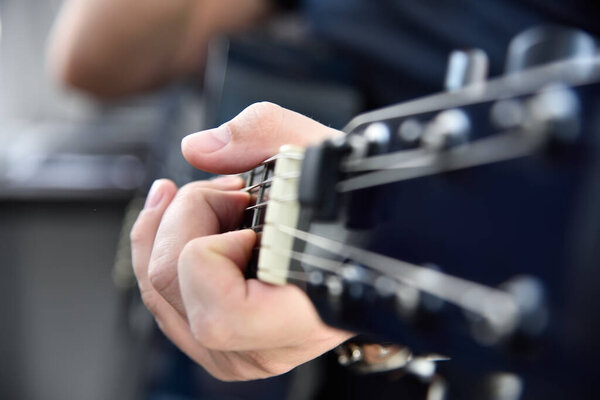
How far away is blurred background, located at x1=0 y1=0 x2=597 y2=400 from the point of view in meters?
0.59

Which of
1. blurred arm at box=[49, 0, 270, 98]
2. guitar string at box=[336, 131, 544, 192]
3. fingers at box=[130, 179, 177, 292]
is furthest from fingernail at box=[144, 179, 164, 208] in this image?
blurred arm at box=[49, 0, 270, 98]

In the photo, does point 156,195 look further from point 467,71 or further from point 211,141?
point 467,71

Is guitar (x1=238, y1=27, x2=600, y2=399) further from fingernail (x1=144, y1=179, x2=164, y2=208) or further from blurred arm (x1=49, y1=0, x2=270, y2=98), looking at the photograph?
blurred arm (x1=49, y1=0, x2=270, y2=98)

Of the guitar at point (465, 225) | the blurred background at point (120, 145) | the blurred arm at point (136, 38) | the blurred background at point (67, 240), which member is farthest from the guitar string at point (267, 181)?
the blurred background at point (67, 240)

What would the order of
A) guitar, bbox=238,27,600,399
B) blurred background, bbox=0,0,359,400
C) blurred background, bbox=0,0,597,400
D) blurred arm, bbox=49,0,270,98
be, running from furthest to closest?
blurred background, bbox=0,0,359,400
blurred arm, bbox=49,0,270,98
blurred background, bbox=0,0,597,400
guitar, bbox=238,27,600,399

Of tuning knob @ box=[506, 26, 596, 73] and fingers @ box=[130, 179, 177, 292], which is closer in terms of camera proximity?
tuning knob @ box=[506, 26, 596, 73]

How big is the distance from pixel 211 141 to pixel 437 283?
0.41ft

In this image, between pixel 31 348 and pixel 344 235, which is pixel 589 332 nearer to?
pixel 344 235

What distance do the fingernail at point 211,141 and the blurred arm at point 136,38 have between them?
57 centimetres

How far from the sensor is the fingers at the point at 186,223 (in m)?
0.33

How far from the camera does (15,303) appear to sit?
141 cm

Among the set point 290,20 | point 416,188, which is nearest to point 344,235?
point 416,188

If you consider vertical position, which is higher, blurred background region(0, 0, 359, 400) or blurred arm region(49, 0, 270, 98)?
blurred arm region(49, 0, 270, 98)

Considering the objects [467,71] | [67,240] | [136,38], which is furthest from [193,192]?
[67,240]
